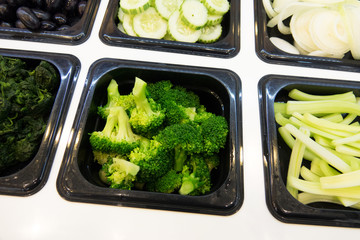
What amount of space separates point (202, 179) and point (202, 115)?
345 millimetres

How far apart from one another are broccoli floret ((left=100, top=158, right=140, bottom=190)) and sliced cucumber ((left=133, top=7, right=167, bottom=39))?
0.86m

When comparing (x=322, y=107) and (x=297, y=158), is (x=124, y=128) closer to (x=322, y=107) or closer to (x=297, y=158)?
(x=297, y=158)

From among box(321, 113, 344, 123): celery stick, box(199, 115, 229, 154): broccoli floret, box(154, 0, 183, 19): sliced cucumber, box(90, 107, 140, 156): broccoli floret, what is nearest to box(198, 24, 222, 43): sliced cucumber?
box(154, 0, 183, 19): sliced cucumber

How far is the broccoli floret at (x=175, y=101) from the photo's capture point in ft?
4.39

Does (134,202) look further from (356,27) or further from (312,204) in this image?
(356,27)

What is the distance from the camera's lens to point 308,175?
1.28 meters

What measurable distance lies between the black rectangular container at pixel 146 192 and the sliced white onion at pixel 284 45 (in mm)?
475

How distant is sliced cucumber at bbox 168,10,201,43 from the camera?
1.57 m

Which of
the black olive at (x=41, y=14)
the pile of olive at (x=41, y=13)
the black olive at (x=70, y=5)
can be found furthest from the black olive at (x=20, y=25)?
the black olive at (x=70, y=5)

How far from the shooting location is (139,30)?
1604 mm

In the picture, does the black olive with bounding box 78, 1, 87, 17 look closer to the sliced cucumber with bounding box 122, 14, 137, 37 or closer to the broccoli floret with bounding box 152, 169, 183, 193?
the sliced cucumber with bounding box 122, 14, 137, 37

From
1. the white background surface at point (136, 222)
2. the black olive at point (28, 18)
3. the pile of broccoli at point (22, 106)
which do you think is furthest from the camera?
the black olive at point (28, 18)

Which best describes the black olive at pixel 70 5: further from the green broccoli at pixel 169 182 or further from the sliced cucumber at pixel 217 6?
the green broccoli at pixel 169 182

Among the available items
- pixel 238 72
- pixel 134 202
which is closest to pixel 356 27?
pixel 238 72
